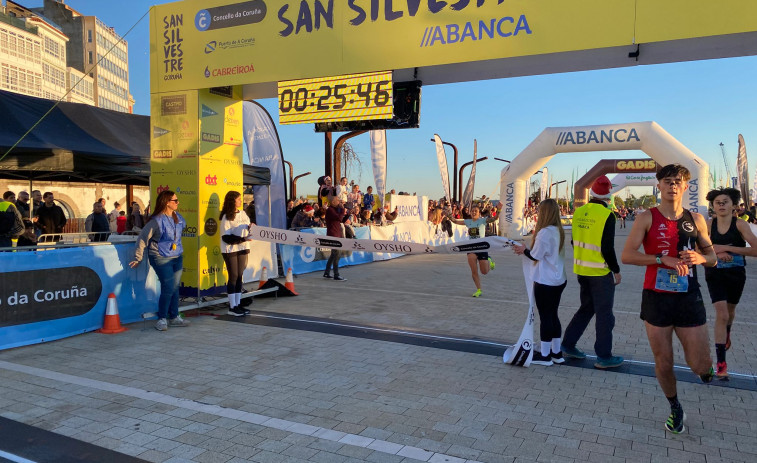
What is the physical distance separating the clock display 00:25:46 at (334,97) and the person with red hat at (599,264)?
304 centimetres

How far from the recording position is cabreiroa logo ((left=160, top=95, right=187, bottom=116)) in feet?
26.1

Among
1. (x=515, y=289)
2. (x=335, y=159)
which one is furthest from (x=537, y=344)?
(x=335, y=159)

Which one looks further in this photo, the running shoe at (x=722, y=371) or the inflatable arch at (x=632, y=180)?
the inflatable arch at (x=632, y=180)

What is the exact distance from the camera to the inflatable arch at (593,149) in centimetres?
1695

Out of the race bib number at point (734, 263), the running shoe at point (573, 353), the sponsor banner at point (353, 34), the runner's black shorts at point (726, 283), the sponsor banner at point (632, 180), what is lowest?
the running shoe at point (573, 353)

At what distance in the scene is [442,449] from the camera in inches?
134

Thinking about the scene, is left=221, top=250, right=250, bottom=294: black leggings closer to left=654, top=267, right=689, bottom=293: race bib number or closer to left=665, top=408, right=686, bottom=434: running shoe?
left=654, top=267, right=689, bottom=293: race bib number

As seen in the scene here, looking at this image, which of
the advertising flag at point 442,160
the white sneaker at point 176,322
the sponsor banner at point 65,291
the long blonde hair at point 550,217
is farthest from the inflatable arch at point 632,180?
the sponsor banner at point 65,291

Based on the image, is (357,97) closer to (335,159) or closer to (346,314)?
(346,314)

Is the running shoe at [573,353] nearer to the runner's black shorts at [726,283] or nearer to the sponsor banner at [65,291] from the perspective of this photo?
the runner's black shorts at [726,283]

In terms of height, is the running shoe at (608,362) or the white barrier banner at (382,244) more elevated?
the white barrier banner at (382,244)

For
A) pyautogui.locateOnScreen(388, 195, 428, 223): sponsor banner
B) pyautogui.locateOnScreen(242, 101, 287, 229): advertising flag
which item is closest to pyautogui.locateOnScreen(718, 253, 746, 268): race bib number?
pyautogui.locateOnScreen(242, 101, 287, 229): advertising flag

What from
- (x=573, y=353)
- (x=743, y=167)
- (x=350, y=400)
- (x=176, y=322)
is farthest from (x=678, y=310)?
(x=743, y=167)

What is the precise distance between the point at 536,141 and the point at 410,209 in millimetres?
5658
